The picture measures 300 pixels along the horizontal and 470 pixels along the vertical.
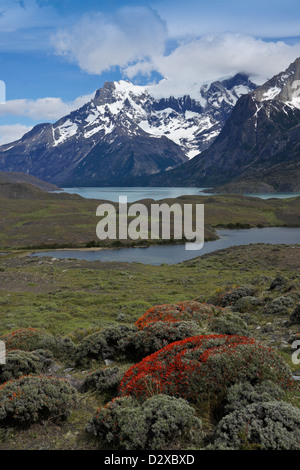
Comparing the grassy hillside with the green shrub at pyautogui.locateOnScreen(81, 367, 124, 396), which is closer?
the green shrub at pyautogui.locateOnScreen(81, 367, 124, 396)

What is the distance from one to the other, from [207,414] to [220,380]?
87cm

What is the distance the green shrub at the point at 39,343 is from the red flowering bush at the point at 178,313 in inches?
124

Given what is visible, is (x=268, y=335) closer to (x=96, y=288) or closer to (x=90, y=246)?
(x=96, y=288)

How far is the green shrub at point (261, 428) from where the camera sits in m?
6.42

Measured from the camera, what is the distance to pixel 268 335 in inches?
579

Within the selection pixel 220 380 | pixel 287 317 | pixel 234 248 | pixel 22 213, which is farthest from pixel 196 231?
pixel 220 380

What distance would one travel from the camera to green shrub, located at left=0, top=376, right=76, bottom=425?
8.30 m

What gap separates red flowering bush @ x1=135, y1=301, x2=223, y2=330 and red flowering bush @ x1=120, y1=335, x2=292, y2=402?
214 inches

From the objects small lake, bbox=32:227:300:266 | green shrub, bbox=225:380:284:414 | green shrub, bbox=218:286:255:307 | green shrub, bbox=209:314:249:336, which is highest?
green shrub, bbox=225:380:284:414

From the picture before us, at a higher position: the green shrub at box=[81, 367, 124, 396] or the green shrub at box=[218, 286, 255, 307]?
the green shrub at box=[81, 367, 124, 396]
